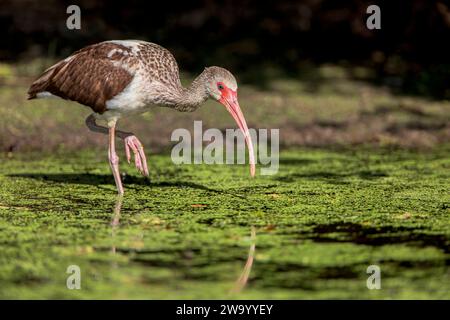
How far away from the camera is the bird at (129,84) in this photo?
8.73 meters

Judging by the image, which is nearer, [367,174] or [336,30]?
[367,174]

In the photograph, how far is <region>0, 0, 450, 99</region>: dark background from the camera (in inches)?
570

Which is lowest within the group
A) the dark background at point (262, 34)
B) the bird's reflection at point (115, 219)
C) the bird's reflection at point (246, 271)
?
the bird's reflection at point (246, 271)

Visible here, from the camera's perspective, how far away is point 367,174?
385 inches

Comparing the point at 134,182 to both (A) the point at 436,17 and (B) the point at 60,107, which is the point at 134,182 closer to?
(B) the point at 60,107

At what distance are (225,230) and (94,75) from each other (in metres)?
2.41

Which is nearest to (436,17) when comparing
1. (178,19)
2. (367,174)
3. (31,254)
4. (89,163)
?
(178,19)

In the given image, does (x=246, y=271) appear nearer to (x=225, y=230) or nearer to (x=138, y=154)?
(x=225, y=230)

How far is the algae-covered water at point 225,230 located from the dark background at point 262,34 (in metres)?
4.28

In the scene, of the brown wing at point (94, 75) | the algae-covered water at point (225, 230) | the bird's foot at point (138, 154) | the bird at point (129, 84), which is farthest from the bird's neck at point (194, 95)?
the algae-covered water at point (225, 230)

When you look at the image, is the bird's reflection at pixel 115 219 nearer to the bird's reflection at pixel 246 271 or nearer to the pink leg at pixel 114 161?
the pink leg at pixel 114 161

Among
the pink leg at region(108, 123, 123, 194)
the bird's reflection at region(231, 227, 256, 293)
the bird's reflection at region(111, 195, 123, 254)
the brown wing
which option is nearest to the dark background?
the brown wing
